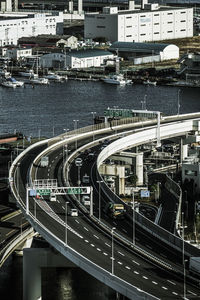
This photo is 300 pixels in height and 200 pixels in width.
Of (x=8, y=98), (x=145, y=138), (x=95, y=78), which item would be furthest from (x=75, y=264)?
Result: (x=95, y=78)

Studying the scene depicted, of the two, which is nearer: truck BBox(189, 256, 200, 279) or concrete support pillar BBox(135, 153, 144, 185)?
truck BBox(189, 256, 200, 279)

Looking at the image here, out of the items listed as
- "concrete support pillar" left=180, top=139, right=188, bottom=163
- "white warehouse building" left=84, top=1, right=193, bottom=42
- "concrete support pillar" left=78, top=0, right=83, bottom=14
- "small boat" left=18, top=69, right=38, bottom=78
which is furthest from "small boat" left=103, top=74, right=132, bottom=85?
"concrete support pillar" left=78, top=0, right=83, bottom=14

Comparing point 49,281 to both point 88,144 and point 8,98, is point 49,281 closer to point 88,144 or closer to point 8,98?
point 88,144

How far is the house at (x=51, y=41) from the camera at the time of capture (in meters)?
37.6

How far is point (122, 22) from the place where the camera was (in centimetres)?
3841

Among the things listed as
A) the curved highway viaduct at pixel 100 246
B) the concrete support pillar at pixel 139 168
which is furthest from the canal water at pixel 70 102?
the curved highway viaduct at pixel 100 246

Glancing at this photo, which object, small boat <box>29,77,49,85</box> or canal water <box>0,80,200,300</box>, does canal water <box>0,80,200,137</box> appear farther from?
small boat <box>29,77,49,85</box>

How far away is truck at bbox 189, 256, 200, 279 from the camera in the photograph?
40.4ft

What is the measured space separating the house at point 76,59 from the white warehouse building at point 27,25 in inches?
130

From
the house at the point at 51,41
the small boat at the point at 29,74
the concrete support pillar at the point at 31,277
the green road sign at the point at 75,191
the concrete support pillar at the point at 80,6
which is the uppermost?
the concrete support pillar at the point at 80,6

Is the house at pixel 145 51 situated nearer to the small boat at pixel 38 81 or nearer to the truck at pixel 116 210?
the small boat at pixel 38 81

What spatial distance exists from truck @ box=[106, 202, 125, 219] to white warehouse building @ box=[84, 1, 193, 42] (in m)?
23.8

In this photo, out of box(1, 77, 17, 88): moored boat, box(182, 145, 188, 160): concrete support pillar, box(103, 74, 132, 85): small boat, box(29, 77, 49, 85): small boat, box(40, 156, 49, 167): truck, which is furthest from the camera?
box(103, 74, 132, 85): small boat

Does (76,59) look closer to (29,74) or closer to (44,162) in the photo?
(29,74)
